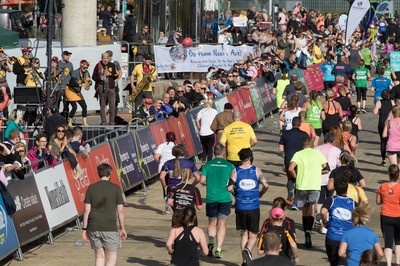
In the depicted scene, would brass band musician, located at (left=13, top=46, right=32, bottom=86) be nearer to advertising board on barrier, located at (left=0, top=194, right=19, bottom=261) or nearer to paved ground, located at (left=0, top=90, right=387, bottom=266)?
paved ground, located at (left=0, top=90, right=387, bottom=266)

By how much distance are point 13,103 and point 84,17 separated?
631 centimetres

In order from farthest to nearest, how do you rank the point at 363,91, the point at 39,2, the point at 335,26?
1. the point at 335,26
2. the point at 39,2
3. the point at 363,91

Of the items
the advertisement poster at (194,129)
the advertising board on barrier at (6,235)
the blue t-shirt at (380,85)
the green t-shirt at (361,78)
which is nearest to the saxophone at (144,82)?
the advertisement poster at (194,129)

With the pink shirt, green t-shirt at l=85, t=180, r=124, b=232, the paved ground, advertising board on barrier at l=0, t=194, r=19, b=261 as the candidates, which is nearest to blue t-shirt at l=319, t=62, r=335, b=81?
the paved ground

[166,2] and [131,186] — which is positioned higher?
[166,2]

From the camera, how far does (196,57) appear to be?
1441 inches

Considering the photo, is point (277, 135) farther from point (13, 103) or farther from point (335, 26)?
point (335, 26)

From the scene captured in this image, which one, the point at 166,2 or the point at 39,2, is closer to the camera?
the point at 166,2

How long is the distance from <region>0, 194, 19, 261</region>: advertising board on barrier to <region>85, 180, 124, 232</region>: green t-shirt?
6.72 feet

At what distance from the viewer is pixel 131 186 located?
72.0 feet

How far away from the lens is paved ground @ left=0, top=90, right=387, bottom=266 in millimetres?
16812

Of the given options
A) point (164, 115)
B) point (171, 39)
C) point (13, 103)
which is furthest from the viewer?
point (171, 39)

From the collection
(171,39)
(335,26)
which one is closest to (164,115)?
(171,39)

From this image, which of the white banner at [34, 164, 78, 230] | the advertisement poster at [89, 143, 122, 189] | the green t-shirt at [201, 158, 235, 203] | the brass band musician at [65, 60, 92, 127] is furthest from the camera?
the brass band musician at [65, 60, 92, 127]
